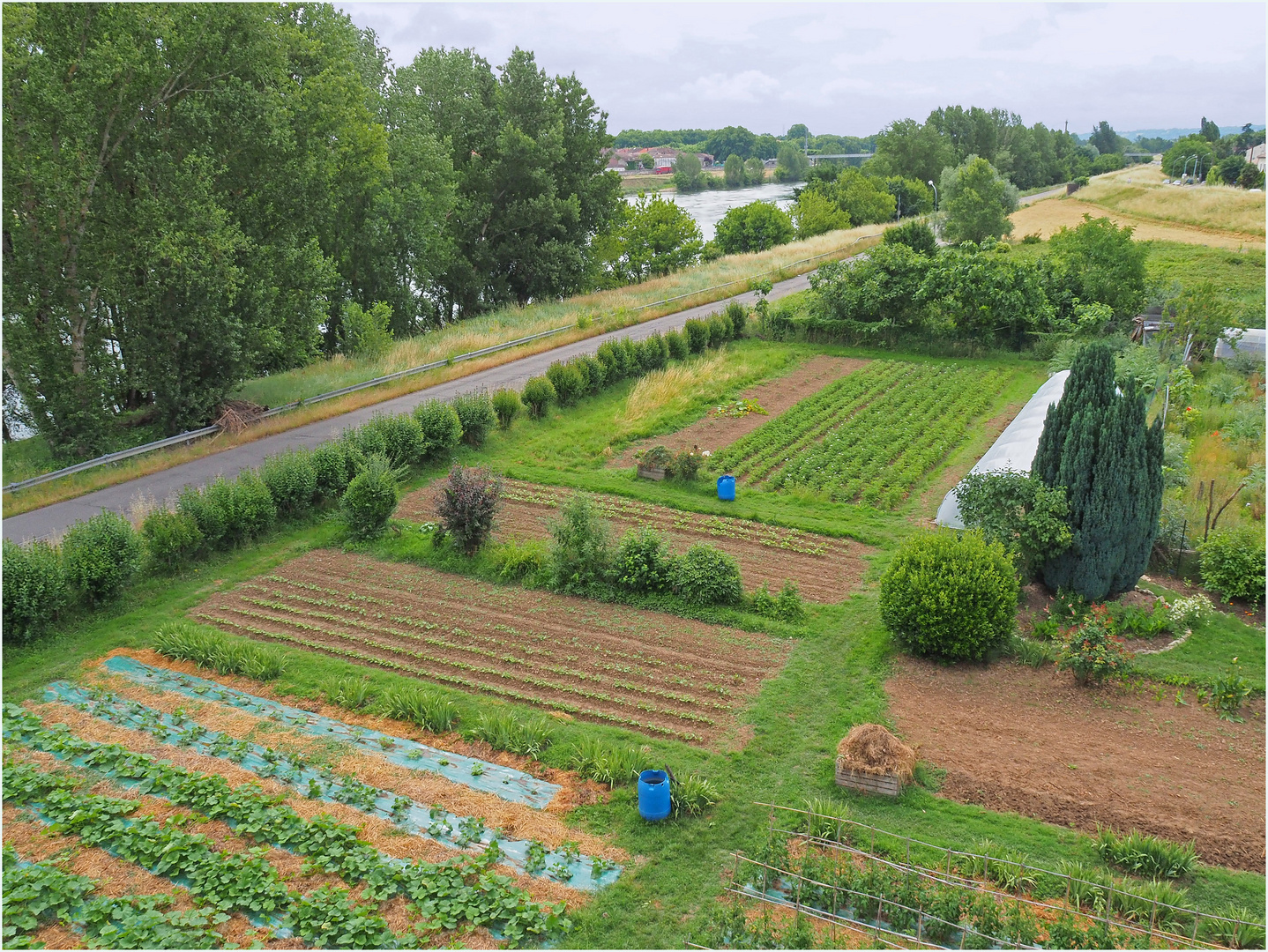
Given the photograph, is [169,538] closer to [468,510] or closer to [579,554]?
[468,510]

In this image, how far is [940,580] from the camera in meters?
11.3

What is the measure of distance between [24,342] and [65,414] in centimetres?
164

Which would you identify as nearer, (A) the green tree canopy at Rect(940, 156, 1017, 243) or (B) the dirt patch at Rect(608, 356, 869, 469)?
(B) the dirt patch at Rect(608, 356, 869, 469)

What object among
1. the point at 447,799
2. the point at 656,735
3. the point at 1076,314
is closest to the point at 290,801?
the point at 447,799

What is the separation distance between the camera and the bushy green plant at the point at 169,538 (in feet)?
46.8

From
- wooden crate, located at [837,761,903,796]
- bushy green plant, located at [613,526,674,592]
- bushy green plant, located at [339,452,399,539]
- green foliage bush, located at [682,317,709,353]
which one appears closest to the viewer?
wooden crate, located at [837,761,903,796]

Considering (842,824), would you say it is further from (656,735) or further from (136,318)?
(136,318)

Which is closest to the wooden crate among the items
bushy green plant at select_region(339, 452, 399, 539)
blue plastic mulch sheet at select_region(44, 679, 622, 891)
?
blue plastic mulch sheet at select_region(44, 679, 622, 891)

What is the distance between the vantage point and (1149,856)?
796cm

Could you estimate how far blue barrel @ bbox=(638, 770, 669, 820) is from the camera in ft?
28.5

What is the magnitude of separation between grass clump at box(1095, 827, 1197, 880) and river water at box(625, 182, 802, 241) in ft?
247

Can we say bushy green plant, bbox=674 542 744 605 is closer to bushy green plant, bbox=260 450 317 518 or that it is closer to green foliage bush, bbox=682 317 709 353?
bushy green plant, bbox=260 450 317 518

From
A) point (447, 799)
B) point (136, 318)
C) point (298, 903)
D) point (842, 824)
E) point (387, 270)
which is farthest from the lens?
point (387, 270)

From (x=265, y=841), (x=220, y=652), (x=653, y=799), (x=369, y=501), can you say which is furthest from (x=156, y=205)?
(x=653, y=799)
